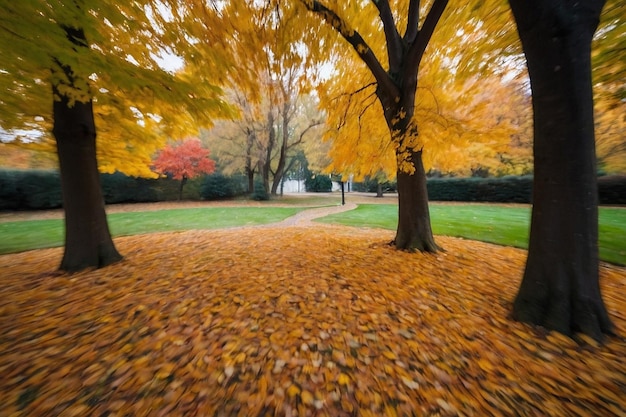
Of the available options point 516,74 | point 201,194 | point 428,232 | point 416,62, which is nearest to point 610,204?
point 516,74

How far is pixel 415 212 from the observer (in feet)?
17.6

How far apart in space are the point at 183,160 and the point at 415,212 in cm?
2047

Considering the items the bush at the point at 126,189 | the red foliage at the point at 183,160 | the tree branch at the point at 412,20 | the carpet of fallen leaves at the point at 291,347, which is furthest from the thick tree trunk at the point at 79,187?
the bush at the point at 126,189

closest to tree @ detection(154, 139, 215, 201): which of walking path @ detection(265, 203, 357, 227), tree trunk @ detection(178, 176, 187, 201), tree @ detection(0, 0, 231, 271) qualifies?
tree trunk @ detection(178, 176, 187, 201)

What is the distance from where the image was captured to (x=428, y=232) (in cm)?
539

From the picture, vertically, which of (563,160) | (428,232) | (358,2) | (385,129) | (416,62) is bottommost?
(428,232)

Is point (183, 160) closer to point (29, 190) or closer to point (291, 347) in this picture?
point (29, 190)

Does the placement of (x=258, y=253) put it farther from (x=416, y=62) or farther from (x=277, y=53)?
(x=416, y=62)

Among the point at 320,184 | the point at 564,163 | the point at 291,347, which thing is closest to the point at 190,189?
the point at 291,347

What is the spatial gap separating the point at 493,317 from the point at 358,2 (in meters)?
6.56

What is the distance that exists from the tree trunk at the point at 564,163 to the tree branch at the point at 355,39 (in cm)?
230

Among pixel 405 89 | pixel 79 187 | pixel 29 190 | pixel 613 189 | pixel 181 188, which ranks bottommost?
pixel 613 189

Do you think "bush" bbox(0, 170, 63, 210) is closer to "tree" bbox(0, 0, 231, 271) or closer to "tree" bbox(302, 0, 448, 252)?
"tree" bbox(0, 0, 231, 271)

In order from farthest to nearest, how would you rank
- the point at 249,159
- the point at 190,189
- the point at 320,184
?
the point at 320,184
the point at 249,159
the point at 190,189
